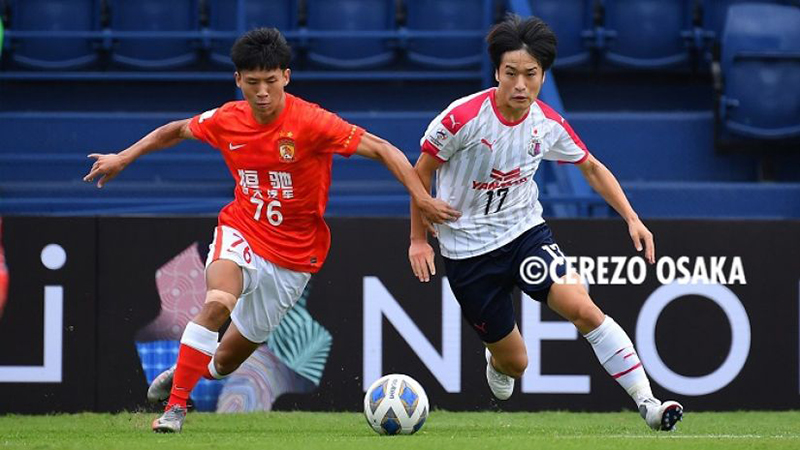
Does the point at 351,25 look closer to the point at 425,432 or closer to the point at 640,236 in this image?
the point at 425,432

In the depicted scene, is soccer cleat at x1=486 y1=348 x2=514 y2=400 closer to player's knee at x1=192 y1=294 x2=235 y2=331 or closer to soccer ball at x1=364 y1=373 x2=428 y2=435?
soccer ball at x1=364 y1=373 x2=428 y2=435

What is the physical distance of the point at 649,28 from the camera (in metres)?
13.0

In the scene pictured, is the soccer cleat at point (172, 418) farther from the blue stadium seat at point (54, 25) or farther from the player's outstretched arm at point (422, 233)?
the blue stadium seat at point (54, 25)

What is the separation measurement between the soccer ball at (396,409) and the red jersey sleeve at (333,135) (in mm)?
1238

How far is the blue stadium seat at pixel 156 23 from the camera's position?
42.6 ft

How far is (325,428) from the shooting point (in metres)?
8.25

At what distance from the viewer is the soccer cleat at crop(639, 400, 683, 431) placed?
6.86 meters

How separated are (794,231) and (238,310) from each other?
418cm

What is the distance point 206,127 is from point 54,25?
587cm

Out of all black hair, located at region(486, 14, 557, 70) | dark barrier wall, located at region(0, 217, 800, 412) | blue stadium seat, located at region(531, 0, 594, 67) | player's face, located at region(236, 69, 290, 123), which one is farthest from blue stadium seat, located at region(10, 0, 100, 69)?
black hair, located at region(486, 14, 557, 70)

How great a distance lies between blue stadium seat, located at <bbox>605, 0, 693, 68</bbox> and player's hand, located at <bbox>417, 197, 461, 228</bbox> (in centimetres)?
634

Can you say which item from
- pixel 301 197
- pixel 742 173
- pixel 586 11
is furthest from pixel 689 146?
pixel 301 197

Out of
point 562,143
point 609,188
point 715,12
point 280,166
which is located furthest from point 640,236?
point 715,12

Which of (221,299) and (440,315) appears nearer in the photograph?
(221,299)
